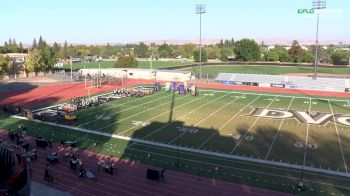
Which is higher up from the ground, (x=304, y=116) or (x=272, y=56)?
(x=272, y=56)

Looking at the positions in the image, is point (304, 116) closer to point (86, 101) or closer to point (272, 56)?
point (86, 101)

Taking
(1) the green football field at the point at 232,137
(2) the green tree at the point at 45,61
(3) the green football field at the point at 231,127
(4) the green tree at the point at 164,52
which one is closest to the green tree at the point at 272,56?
(4) the green tree at the point at 164,52

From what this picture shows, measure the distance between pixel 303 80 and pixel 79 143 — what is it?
47.3m

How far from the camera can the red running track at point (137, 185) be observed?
19.2 meters

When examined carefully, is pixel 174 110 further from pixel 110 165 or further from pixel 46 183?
pixel 46 183

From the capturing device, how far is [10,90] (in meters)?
55.2

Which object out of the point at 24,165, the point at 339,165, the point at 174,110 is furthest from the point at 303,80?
the point at 24,165

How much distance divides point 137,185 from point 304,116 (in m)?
24.1

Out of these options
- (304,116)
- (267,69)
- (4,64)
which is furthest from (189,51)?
(304,116)

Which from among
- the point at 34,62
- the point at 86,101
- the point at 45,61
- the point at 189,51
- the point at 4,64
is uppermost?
the point at 189,51

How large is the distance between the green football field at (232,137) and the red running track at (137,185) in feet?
3.35

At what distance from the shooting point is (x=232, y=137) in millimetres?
29438

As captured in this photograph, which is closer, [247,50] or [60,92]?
[60,92]

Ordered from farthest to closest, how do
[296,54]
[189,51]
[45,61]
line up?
[189,51]
[296,54]
[45,61]
